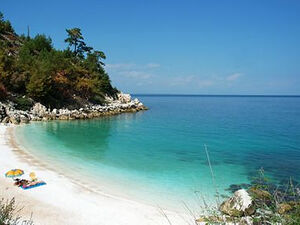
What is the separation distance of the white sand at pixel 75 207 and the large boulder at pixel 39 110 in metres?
26.8

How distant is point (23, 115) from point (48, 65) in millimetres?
13754

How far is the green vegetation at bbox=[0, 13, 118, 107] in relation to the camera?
128 feet

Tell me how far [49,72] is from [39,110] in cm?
846

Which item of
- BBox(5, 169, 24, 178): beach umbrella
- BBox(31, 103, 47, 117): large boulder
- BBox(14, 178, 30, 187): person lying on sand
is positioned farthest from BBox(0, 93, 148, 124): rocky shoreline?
BBox(14, 178, 30, 187): person lying on sand

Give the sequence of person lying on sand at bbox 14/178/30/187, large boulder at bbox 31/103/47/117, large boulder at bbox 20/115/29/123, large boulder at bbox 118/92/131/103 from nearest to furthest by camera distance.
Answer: person lying on sand at bbox 14/178/30/187 < large boulder at bbox 20/115/29/123 < large boulder at bbox 31/103/47/117 < large boulder at bbox 118/92/131/103

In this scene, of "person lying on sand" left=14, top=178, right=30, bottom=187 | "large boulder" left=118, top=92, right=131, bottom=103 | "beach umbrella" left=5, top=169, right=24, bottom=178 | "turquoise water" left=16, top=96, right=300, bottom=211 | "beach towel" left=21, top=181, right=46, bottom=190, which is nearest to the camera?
"beach towel" left=21, top=181, right=46, bottom=190

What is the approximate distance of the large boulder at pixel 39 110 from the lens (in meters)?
38.3

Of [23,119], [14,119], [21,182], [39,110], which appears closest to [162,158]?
[21,182]

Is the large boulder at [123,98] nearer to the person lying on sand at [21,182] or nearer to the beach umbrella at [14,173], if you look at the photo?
the beach umbrella at [14,173]

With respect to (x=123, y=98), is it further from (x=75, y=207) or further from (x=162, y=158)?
(x=75, y=207)

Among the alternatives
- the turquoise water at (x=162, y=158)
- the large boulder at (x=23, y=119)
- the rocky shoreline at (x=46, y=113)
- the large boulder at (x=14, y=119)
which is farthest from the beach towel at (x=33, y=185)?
the large boulder at (x=23, y=119)

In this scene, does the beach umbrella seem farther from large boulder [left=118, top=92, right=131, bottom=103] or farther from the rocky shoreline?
large boulder [left=118, top=92, right=131, bottom=103]

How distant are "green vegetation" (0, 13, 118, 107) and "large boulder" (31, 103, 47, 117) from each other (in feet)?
5.55

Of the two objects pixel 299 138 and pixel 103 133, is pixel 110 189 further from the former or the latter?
pixel 299 138
